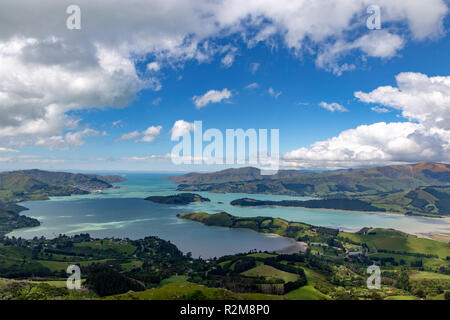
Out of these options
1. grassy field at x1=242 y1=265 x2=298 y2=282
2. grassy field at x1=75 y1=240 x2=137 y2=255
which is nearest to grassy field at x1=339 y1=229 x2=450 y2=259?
grassy field at x1=242 y1=265 x2=298 y2=282

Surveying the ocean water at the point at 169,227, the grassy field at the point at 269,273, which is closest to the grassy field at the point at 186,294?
the grassy field at the point at 269,273

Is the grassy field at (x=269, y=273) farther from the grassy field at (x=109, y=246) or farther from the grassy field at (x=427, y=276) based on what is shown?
the grassy field at (x=109, y=246)

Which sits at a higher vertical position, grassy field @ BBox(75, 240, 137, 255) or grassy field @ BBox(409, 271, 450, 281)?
grassy field @ BBox(75, 240, 137, 255)

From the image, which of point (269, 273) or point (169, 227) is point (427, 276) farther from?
point (169, 227)

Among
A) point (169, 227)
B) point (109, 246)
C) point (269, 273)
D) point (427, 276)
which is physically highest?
point (269, 273)

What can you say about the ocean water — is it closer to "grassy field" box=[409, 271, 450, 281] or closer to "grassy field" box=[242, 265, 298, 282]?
"grassy field" box=[242, 265, 298, 282]

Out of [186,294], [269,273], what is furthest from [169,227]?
[186,294]

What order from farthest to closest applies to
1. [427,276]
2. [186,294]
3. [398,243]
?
[398,243], [427,276], [186,294]
